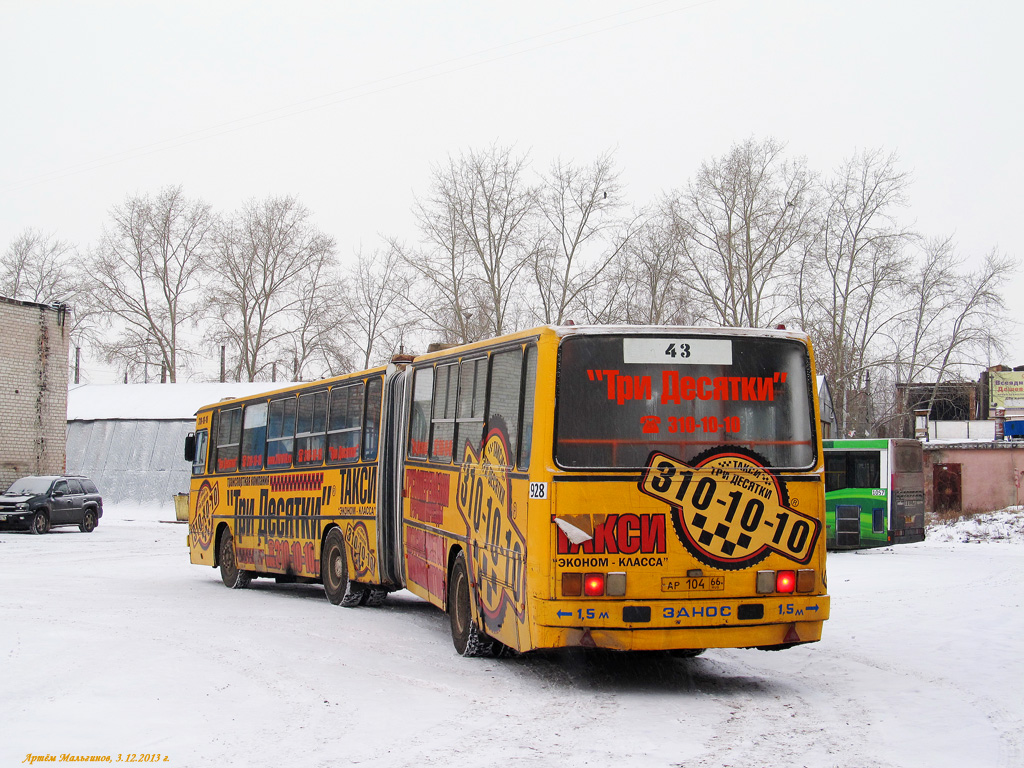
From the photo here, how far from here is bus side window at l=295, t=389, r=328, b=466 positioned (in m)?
15.2

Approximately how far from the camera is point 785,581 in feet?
28.5

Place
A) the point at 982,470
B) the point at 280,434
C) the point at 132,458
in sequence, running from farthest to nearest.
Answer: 1. the point at 132,458
2. the point at 982,470
3. the point at 280,434

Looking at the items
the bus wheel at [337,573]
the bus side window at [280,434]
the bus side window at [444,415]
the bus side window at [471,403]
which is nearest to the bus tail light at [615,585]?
the bus side window at [471,403]

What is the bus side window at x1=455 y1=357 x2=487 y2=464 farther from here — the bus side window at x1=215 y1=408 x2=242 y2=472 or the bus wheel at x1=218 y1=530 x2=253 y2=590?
the bus wheel at x1=218 y1=530 x2=253 y2=590

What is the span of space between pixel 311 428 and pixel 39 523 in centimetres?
1982

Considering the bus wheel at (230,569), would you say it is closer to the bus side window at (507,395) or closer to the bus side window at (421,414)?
the bus side window at (421,414)

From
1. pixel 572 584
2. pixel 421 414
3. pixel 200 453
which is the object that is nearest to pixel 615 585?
Answer: pixel 572 584

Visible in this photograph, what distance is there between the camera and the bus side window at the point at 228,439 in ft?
59.0

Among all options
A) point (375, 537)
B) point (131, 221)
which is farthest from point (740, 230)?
point (375, 537)

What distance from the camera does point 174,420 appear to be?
143ft

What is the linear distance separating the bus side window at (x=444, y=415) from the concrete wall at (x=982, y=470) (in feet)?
120

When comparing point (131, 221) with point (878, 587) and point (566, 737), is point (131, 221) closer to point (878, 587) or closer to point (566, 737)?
point (878, 587)

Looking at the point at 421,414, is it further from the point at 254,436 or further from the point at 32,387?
the point at 32,387

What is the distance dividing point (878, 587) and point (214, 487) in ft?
36.4
